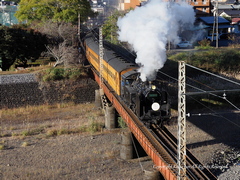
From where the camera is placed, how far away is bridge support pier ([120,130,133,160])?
22.9m

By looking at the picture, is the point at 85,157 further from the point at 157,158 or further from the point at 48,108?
the point at 48,108

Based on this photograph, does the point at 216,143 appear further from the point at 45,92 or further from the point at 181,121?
the point at 45,92

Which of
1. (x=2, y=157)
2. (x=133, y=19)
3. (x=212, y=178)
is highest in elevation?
(x=133, y=19)

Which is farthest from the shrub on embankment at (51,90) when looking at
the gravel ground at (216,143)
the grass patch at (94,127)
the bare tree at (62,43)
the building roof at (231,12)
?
the building roof at (231,12)

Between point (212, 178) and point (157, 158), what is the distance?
9.27 feet

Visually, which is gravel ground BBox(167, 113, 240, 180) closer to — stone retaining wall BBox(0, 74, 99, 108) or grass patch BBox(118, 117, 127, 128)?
grass patch BBox(118, 117, 127, 128)

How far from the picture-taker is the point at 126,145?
75.8 feet

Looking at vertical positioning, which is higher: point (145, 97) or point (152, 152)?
point (145, 97)

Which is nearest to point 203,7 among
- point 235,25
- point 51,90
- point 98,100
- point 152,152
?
point 235,25

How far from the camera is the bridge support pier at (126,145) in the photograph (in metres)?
22.9

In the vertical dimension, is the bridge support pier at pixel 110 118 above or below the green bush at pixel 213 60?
below

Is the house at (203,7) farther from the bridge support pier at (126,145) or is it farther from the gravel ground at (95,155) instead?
the bridge support pier at (126,145)

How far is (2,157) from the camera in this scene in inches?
968

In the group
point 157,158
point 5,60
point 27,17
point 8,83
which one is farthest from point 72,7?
point 157,158
